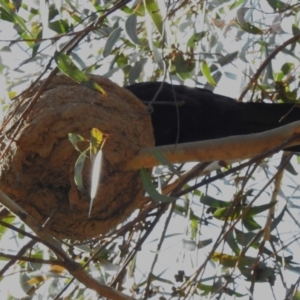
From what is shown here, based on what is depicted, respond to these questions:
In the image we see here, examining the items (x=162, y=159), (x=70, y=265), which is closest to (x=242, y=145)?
(x=162, y=159)

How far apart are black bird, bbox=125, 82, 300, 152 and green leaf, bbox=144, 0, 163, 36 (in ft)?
2.06

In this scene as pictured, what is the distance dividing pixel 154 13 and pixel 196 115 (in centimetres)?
73

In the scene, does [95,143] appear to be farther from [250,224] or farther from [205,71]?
[250,224]

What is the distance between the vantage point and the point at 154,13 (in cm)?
171

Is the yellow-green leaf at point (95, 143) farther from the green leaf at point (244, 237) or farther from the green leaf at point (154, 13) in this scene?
the green leaf at point (244, 237)

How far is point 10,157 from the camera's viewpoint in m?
1.94

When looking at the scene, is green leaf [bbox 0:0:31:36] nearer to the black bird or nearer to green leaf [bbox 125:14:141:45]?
green leaf [bbox 125:14:141:45]

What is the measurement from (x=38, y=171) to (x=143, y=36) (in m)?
0.95

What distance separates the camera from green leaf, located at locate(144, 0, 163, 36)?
5.55 feet

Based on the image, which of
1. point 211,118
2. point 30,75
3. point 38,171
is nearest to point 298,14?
point 211,118

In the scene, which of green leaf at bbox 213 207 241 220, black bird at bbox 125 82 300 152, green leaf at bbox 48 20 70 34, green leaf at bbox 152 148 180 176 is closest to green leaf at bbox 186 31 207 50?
black bird at bbox 125 82 300 152

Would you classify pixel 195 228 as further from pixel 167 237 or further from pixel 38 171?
pixel 38 171

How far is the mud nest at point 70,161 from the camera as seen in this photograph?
1928mm

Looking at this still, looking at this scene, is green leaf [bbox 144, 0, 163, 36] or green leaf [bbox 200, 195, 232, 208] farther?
green leaf [bbox 200, 195, 232, 208]
